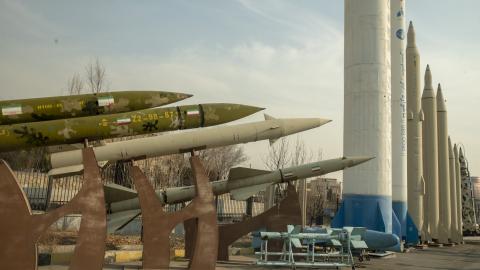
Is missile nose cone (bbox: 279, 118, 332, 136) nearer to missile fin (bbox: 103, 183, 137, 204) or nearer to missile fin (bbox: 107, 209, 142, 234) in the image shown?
missile fin (bbox: 103, 183, 137, 204)

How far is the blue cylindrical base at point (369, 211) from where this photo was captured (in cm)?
1942

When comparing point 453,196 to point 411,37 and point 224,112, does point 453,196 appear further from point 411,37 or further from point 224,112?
point 224,112

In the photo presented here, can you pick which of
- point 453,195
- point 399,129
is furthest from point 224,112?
point 453,195

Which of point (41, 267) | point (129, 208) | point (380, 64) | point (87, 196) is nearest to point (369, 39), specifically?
point (380, 64)

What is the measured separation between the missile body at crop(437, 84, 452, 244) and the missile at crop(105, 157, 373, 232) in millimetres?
19076

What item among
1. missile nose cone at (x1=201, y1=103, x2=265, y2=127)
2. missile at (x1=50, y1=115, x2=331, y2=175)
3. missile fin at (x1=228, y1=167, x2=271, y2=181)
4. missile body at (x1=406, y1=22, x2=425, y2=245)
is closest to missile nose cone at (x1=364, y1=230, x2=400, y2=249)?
missile fin at (x1=228, y1=167, x2=271, y2=181)

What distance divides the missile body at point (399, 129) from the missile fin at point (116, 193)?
15139 mm

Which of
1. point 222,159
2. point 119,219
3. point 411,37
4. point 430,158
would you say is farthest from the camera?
point 222,159

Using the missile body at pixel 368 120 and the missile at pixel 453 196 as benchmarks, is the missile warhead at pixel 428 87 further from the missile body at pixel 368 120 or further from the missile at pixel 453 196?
the missile body at pixel 368 120

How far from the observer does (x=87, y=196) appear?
11.0 metres

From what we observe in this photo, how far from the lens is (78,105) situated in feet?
39.0

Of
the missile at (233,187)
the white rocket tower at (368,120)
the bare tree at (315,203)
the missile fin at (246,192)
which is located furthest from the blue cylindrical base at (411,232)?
the bare tree at (315,203)

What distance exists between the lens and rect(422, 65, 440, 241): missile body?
30516 mm

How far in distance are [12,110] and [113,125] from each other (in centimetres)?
247
